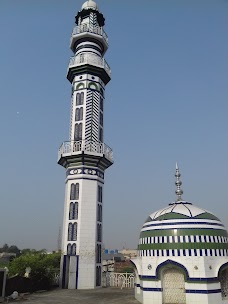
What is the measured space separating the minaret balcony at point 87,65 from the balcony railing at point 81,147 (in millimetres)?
6498

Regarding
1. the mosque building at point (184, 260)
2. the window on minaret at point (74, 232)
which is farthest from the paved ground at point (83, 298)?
the window on minaret at point (74, 232)

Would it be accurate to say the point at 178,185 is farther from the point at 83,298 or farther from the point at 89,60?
the point at 89,60

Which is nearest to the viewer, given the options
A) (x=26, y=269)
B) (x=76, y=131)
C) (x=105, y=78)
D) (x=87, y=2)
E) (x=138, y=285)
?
(x=138, y=285)

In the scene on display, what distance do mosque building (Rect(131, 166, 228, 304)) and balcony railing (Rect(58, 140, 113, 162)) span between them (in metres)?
9.06

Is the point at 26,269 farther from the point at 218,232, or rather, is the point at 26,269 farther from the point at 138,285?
the point at 218,232

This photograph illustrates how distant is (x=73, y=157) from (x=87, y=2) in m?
16.9

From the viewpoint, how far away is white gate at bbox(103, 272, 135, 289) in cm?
2017

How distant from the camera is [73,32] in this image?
26.4 metres

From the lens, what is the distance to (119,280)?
20859mm

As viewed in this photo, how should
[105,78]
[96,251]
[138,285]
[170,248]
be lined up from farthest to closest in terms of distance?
[105,78] → [96,251] → [138,285] → [170,248]

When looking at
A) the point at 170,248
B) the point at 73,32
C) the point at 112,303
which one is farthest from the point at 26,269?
the point at 73,32

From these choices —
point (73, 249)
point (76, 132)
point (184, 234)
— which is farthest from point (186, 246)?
point (76, 132)

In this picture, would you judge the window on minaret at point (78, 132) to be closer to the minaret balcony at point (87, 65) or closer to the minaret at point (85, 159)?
the minaret at point (85, 159)

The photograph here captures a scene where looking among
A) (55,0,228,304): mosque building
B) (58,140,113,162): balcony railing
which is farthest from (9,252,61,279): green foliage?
(58,140,113,162): balcony railing
